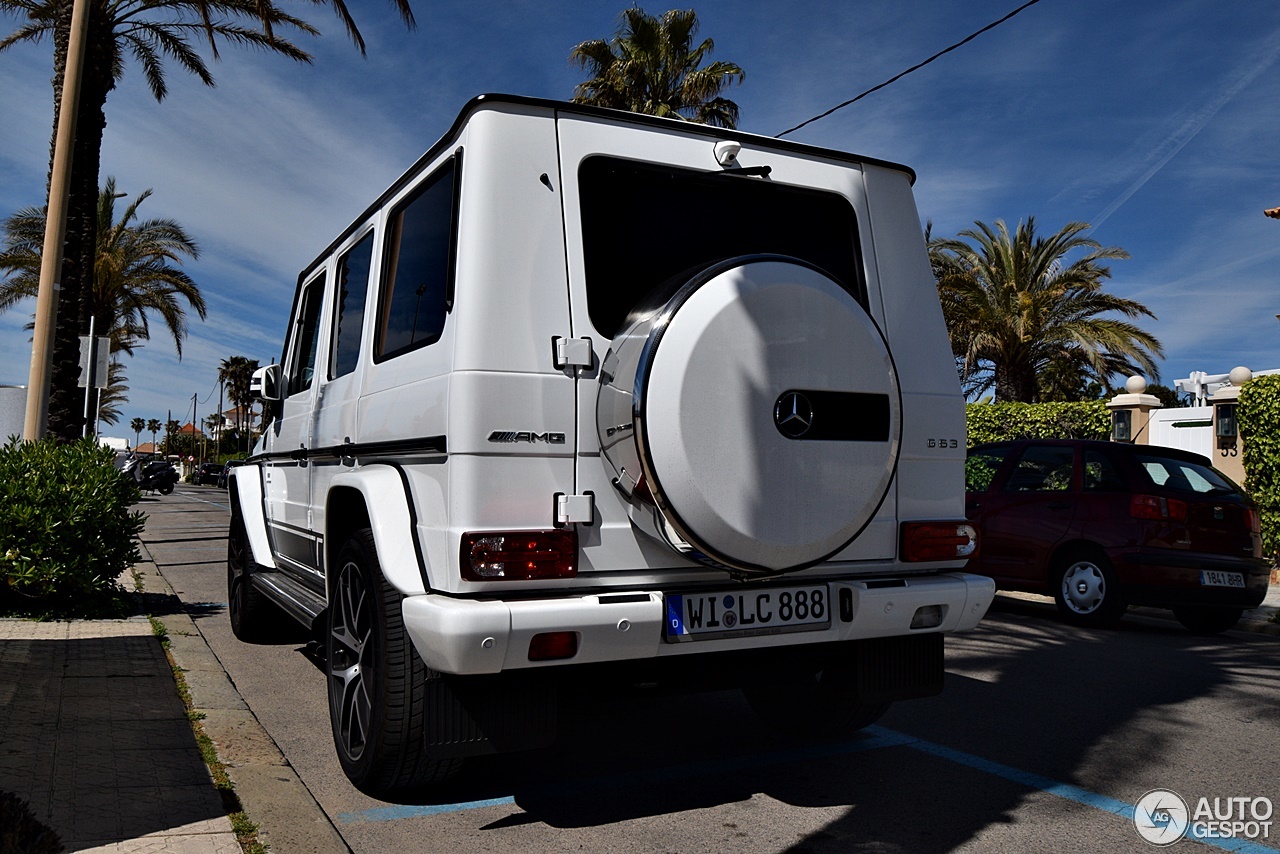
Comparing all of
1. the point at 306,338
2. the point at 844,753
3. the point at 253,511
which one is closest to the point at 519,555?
the point at 844,753

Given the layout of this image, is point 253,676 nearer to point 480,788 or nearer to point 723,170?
point 480,788

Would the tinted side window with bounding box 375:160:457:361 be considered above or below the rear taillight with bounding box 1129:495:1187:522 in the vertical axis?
above

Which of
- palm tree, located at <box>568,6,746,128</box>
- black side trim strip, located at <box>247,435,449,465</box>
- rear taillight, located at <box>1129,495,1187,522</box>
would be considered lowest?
rear taillight, located at <box>1129,495,1187,522</box>

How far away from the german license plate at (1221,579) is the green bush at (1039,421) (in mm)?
6823

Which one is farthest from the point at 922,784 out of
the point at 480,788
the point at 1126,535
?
the point at 1126,535

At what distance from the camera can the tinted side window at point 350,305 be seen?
4461 millimetres

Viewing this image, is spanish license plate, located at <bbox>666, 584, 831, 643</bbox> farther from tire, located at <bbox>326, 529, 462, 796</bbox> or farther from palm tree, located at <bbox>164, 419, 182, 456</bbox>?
palm tree, located at <bbox>164, 419, 182, 456</bbox>

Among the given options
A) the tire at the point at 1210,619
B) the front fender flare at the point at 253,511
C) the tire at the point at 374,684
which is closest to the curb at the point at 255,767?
the tire at the point at 374,684

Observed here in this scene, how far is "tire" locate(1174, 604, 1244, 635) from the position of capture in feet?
27.0

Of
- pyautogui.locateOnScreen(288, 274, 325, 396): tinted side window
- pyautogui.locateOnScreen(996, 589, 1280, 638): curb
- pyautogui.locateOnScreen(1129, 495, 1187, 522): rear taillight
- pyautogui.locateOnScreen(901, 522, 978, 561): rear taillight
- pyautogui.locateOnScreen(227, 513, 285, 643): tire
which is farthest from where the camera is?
pyautogui.locateOnScreen(996, 589, 1280, 638): curb

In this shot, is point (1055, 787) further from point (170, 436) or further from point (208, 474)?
point (170, 436)

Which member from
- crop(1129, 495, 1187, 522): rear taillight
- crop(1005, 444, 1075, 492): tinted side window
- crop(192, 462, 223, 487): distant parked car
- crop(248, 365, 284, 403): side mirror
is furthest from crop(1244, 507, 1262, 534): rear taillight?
crop(192, 462, 223, 487): distant parked car

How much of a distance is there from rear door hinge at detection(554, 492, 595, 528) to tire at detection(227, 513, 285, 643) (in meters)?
3.92

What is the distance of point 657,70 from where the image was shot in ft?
69.8
